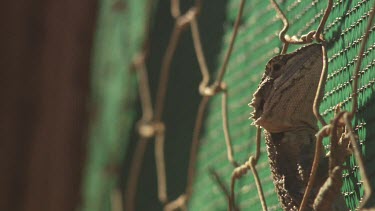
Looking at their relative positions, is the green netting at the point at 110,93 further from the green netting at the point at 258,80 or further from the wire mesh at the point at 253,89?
the green netting at the point at 258,80

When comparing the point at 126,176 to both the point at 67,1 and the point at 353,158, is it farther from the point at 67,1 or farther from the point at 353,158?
the point at 353,158

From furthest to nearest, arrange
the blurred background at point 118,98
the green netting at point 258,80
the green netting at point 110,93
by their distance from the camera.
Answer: the green netting at point 110,93 → the blurred background at point 118,98 → the green netting at point 258,80

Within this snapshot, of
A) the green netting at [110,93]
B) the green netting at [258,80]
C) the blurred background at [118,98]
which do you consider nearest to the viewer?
the green netting at [258,80]

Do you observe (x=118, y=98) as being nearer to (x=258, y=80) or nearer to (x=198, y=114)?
(x=198, y=114)

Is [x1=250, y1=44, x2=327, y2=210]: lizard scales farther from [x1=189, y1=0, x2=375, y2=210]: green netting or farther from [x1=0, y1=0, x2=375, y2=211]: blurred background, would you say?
[x1=0, y1=0, x2=375, y2=211]: blurred background

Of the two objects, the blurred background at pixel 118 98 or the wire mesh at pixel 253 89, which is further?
the blurred background at pixel 118 98

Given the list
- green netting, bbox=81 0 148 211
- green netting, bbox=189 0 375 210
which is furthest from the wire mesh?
green netting, bbox=81 0 148 211

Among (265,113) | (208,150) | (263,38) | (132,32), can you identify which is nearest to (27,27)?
(132,32)

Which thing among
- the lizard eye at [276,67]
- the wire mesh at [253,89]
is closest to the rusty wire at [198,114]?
the wire mesh at [253,89]
